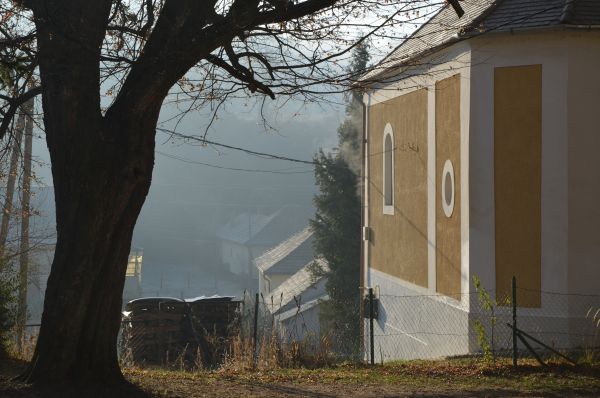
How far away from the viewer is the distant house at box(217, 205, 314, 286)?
232 ft

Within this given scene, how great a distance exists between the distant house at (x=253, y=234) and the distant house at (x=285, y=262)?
16620 mm

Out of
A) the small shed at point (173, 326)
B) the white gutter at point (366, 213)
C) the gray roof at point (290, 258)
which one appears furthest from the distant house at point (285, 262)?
the small shed at point (173, 326)

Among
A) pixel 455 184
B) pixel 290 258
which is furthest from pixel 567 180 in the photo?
pixel 290 258

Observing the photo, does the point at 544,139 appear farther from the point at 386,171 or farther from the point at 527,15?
the point at 386,171

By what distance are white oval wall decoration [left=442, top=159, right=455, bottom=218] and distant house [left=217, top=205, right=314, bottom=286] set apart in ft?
175

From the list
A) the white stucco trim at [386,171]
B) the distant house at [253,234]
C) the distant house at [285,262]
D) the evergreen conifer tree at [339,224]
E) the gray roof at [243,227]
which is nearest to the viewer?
the white stucco trim at [386,171]

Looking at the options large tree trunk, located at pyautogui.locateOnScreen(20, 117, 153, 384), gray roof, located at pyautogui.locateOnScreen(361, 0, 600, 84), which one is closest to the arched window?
gray roof, located at pyautogui.locateOnScreen(361, 0, 600, 84)

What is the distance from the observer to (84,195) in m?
7.88

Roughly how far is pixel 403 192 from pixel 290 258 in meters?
31.0

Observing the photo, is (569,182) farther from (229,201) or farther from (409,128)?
(229,201)

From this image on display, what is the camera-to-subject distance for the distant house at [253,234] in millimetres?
70562

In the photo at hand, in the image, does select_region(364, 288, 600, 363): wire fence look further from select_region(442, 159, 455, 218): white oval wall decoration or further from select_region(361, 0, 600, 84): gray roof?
select_region(361, 0, 600, 84): gray roof

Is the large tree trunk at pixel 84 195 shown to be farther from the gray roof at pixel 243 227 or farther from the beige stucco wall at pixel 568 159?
the gray roof at pixel 243 227

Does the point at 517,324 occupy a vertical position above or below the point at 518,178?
below
